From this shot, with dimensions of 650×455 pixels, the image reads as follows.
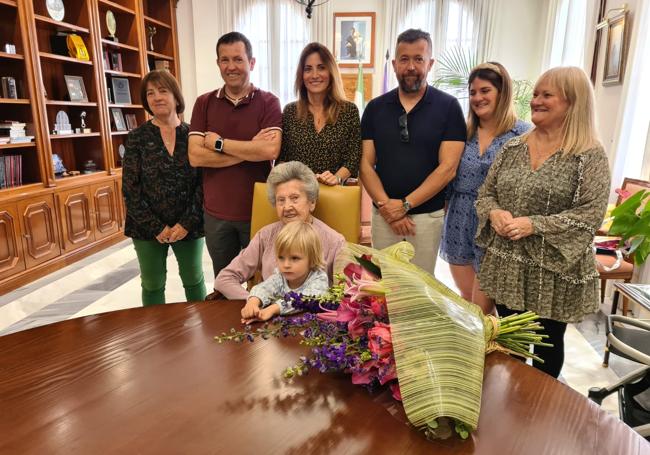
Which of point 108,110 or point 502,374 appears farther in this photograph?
point 108,110

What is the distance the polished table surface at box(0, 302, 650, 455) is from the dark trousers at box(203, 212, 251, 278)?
1.03 metres

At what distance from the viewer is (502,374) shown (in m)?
1.01

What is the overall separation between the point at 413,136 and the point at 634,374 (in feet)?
4.42

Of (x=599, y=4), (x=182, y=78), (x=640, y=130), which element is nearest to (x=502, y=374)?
(x=640, y=130)

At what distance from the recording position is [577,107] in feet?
5.09

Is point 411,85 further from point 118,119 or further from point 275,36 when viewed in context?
point 275,36

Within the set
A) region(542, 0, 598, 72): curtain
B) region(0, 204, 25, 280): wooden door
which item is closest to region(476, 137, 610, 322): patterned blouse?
region(542, 0, 598, 72): curtain

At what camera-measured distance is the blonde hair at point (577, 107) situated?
154 centimetres

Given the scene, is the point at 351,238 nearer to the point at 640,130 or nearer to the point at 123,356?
the point at 123,356

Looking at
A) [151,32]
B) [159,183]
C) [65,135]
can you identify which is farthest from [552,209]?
[151,32]

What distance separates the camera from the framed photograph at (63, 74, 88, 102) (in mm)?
4346

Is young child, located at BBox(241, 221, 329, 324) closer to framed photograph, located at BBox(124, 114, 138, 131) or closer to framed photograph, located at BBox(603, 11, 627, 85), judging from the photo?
framed photograph, located at BBox(603, 11, 627, 85)

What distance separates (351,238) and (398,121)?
639 millimetres

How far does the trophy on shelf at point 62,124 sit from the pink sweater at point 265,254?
3.49 meters
